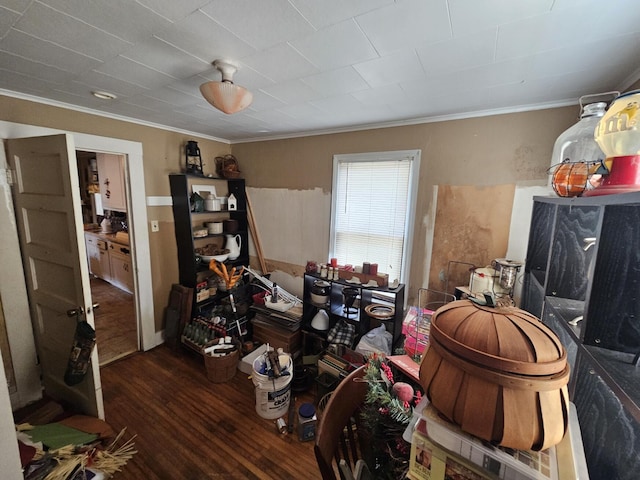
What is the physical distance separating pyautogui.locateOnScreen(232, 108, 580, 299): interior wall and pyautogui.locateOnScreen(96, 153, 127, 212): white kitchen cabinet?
1699mm

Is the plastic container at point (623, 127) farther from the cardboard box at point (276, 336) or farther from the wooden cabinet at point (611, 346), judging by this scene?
the cardboard box at point (276, 336)

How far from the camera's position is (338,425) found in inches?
34.9

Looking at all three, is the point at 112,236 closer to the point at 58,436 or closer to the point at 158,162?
the point at 158,162

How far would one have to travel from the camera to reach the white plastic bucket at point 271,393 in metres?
1.86

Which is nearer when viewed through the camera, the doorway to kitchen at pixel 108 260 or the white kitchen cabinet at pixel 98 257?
the doorway to kitchen at pixel 108 260

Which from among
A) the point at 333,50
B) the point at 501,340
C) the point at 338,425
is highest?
the point at 333,50

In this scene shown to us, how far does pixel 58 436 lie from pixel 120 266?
117 inches

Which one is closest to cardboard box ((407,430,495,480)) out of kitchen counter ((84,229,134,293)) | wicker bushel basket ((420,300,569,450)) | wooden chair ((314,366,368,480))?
wicker bushel basket ((420,300,569,450))

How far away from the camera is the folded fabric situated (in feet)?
4.96

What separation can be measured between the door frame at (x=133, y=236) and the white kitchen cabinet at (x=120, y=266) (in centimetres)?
151

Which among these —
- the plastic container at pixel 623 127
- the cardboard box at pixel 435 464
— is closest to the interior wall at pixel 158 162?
the cardboard box at pixel 435 464

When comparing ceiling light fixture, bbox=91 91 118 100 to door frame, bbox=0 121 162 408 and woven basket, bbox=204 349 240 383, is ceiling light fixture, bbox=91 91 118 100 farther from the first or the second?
woven basket, bbox=204 349 240 383

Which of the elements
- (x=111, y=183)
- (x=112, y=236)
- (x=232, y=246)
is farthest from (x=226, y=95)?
(x=112, y=236)

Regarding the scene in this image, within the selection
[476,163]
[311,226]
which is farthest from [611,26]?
[311,226]
